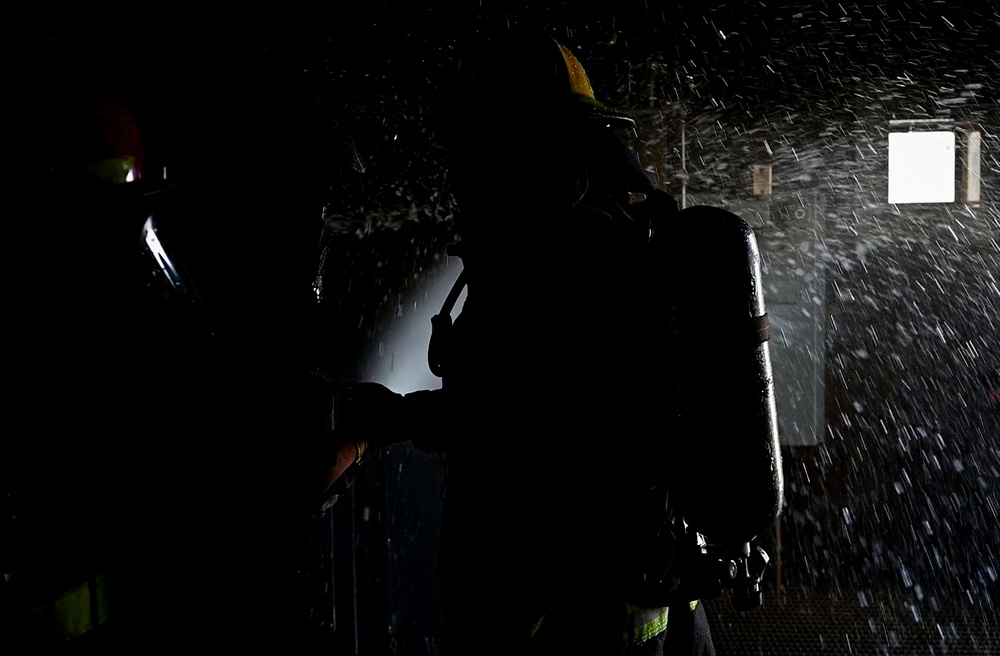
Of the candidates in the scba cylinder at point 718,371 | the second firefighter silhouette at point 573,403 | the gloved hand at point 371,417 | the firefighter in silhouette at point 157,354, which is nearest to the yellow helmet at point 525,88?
the second firefighter silhouette at point 573,403

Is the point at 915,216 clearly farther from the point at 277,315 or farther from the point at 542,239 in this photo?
the point at 277,315

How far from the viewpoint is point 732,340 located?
1.27m

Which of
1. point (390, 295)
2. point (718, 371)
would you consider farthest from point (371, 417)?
point (390, 295)

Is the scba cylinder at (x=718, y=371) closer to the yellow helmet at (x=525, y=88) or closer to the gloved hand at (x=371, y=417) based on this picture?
the yellow helmet at (x=525, y=88)

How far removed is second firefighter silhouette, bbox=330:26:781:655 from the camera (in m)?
1.32

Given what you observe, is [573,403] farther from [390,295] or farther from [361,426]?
[390,295]

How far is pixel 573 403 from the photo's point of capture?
4.40 feet

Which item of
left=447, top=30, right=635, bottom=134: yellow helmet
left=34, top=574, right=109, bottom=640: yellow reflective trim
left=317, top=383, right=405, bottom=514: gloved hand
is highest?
left=447, top=30, right=635, bottom=134: yellow helmet

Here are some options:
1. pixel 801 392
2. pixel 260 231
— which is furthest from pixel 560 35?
pixel 801 392

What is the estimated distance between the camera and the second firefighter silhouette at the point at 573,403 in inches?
51.9

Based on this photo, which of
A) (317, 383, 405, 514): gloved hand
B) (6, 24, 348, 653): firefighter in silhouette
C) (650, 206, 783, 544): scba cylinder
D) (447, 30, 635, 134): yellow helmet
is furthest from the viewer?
(317, 383, 405, 514): gloved hand

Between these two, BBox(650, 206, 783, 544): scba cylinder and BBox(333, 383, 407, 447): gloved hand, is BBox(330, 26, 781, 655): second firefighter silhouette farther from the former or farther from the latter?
BBox(333, 383, 407, 447): gloved hand

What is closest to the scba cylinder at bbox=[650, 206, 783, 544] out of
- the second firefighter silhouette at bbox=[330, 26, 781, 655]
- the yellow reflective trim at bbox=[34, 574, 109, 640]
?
the second firefighter silhouette at bbox=[330, 26, 781, 655]

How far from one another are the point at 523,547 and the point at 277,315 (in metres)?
0.79
